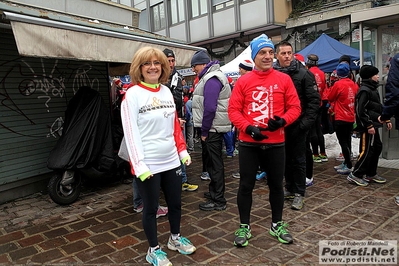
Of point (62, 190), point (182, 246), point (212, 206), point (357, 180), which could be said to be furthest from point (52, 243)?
point (357, 180)

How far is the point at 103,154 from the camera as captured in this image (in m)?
5.00

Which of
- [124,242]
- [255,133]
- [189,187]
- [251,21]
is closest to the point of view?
[255,133]

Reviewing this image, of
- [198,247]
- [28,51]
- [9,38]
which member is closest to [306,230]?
[198,247]

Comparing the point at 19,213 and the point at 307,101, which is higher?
the point at 307,101

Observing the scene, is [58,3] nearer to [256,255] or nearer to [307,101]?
[307,101]

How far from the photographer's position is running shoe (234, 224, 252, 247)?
315cm

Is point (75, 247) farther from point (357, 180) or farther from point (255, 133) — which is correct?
point (357, 180)

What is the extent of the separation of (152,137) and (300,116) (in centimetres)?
219

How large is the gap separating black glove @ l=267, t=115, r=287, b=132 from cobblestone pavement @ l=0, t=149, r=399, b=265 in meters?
1.15

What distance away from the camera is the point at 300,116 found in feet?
13.5

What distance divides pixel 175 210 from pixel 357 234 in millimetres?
1878

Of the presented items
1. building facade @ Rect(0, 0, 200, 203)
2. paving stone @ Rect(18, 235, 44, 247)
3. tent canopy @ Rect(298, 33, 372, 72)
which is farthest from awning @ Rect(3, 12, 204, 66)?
tent canopy @ Rect(298, 33, 372, 72)

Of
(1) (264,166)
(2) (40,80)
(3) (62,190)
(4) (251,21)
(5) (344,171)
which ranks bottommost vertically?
(5) (344,171)

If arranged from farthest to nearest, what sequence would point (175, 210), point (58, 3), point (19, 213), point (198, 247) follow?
point (58, 3), point (19, 213), point (198, 247), point (175, 210)
